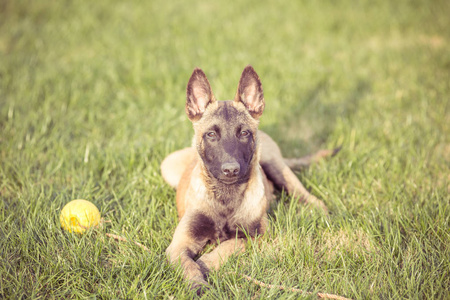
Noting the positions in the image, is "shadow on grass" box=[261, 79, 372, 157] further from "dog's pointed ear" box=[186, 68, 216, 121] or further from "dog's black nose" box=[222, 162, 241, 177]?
"dog's black nose" box=[222, 162, 241, 177]

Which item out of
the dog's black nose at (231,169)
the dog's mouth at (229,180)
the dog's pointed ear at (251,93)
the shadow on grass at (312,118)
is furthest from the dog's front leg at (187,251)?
the shadow on grass at (312,118)

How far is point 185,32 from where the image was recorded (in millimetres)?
9094

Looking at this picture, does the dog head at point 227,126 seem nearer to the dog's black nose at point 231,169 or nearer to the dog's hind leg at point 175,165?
the dog's black nose at point 231,169

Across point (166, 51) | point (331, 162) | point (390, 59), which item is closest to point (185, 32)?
point (166, 51)

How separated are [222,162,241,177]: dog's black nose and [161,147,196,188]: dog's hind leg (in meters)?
1.20

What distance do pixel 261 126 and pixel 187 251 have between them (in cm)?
291

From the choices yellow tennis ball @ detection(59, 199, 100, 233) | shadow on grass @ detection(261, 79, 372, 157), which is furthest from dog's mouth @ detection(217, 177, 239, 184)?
shadow on grass @ detection(261, 79, 372, 157)

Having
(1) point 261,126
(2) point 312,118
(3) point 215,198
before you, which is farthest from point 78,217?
(2) point 312,118

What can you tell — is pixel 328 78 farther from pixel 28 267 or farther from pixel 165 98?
pixel 28 267

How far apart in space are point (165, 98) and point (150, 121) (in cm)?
86

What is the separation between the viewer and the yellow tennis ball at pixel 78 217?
11.4 ft

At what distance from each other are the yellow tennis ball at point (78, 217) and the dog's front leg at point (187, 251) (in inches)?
31.2

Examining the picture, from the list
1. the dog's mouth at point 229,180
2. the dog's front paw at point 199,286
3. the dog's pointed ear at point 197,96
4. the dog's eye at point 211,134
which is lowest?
the dog's front paw at point 199,286

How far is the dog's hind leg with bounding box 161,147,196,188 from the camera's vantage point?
4402mm
